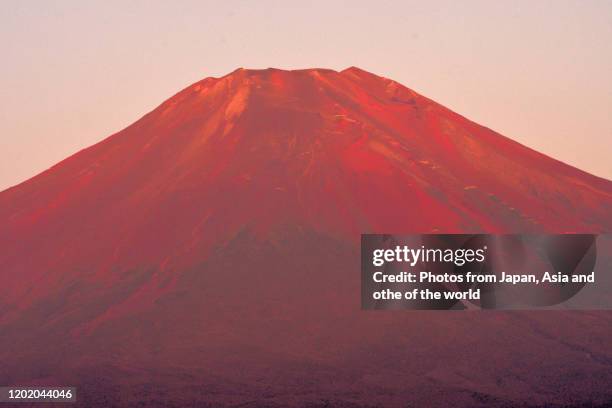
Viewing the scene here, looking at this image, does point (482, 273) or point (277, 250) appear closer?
point (482, 273)

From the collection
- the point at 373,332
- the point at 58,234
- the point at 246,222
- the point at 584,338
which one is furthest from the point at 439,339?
the point at 58,234

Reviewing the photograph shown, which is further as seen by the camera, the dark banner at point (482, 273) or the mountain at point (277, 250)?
the dark banner at point (482, 273)

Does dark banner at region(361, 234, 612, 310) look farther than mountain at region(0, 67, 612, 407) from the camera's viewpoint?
Yes

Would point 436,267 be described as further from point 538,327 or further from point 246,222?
point 246,222

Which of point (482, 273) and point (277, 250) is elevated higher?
point (277, 250)
